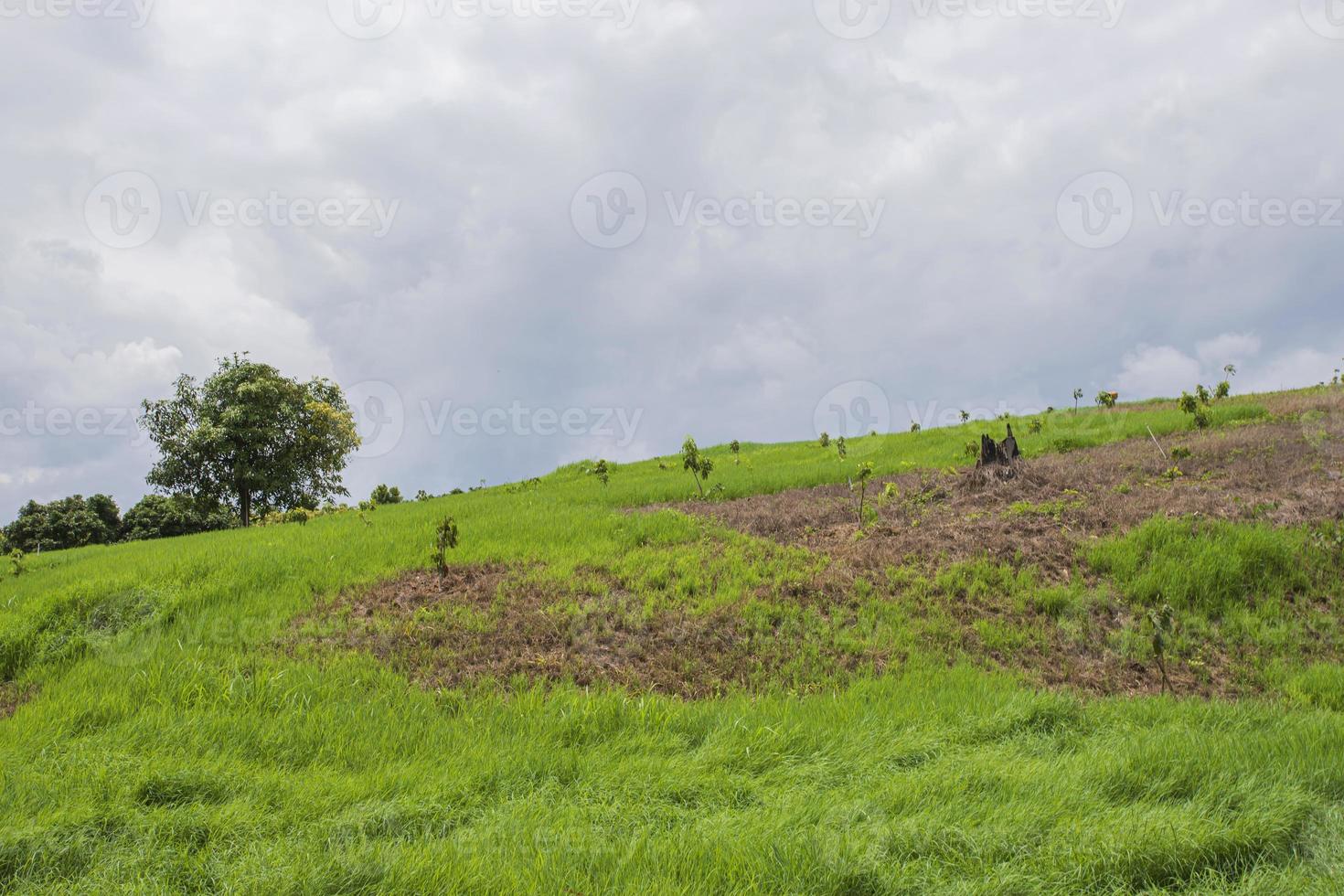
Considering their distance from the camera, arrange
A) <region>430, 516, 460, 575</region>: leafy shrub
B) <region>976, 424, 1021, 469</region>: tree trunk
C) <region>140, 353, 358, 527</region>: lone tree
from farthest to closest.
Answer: <region>140, 353, 358, 527</region>: lone tree < <region>976, 424, 1021, 469</region>: tree trunk < <region>430, 516, 460, 575</region>: leafy shrub

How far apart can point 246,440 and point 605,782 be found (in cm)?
4480

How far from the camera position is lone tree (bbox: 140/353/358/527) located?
41.8 metres

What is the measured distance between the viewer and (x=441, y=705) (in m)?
7.63

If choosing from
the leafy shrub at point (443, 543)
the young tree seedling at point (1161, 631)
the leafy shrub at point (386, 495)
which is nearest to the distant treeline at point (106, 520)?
the leafy shrub at point (386, 495)

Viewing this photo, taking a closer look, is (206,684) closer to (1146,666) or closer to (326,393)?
(1146,666)

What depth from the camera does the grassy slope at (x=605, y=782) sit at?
429 cm

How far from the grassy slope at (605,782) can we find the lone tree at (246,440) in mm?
35895

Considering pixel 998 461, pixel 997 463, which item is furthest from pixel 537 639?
pixel 998 461

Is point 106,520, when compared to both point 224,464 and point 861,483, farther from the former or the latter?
point 861,483

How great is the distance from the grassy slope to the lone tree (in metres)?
35.9

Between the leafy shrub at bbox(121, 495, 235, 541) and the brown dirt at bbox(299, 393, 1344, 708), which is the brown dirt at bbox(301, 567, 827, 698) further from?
the leafy shrub at bbox(121, 495, 235, 541)

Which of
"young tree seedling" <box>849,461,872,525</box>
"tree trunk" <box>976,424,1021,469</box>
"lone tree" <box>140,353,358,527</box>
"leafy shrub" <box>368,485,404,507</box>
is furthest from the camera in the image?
"lone tree" <box>140,353,358,527</box>

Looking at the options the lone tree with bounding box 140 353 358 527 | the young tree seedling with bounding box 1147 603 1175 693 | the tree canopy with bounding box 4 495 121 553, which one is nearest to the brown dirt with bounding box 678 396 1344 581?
the young tree seedling with bounding box 1147 603 1175 693

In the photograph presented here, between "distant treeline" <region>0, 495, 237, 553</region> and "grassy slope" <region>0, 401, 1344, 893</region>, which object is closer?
"grassy slope" <region>0, 401, 1344, 893</region>
